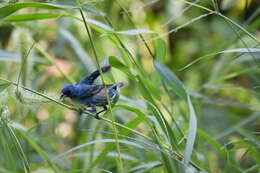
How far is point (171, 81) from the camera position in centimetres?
129

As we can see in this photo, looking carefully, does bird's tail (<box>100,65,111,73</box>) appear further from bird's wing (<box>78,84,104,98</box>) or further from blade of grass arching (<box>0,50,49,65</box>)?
blade of grass arching (<box>0,50,49,65</box>)

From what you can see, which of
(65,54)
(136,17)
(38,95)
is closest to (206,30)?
(136,17)

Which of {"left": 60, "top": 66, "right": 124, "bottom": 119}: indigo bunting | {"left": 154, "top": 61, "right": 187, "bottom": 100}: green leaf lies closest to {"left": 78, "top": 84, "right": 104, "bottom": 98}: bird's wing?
{"left": 60, "top": 66, "right": 124, "bottom": 119}: indigo bunting

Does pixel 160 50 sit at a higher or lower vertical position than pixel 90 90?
higher

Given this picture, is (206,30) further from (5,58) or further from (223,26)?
(5,58)

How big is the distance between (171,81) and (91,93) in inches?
8.9

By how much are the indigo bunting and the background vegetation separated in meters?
0.04

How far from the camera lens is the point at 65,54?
3.52 metres

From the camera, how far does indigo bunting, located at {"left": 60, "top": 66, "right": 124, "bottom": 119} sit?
1.36 meters

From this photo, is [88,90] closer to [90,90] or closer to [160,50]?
[90,90]

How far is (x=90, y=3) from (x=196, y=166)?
498mm

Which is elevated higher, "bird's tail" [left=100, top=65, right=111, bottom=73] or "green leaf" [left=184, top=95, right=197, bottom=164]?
"bird's tail" [left=100, top=65, right=111, bottom=73]

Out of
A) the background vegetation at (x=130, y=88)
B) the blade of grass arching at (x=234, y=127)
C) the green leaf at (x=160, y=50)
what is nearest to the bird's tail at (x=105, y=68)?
the background vegetation at (x=130, y=88)

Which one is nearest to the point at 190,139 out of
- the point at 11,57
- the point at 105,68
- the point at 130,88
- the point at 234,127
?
the point at 105,68
